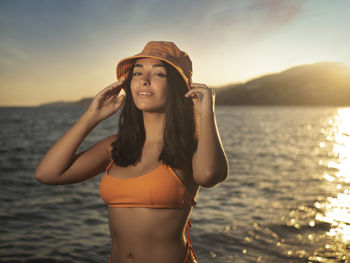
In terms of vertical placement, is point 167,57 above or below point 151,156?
above

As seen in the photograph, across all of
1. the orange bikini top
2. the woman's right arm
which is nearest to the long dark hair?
the orange bikini top

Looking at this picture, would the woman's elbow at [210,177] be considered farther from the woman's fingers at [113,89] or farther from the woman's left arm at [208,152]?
the woman's fingers at [113,89]

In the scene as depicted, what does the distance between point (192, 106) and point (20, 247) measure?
6.97 m

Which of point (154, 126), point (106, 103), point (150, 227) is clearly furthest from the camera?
point (154, 126)

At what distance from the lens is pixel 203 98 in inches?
94.4

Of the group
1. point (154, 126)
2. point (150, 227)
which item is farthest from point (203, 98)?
point (150, 227)

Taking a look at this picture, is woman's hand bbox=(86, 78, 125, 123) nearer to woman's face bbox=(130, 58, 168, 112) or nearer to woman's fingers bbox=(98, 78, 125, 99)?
woman's fingers bbox=(98, 78, 125, 99)

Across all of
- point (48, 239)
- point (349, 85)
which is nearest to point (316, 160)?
point (48, 239)

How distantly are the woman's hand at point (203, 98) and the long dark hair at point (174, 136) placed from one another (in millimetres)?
193

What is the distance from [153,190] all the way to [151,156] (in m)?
0.39

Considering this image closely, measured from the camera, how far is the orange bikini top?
2.40 metres

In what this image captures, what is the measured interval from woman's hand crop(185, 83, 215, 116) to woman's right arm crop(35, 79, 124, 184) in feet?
2.00

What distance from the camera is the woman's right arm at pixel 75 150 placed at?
2.63 metres

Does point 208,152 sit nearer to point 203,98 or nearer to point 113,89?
point 203,98
